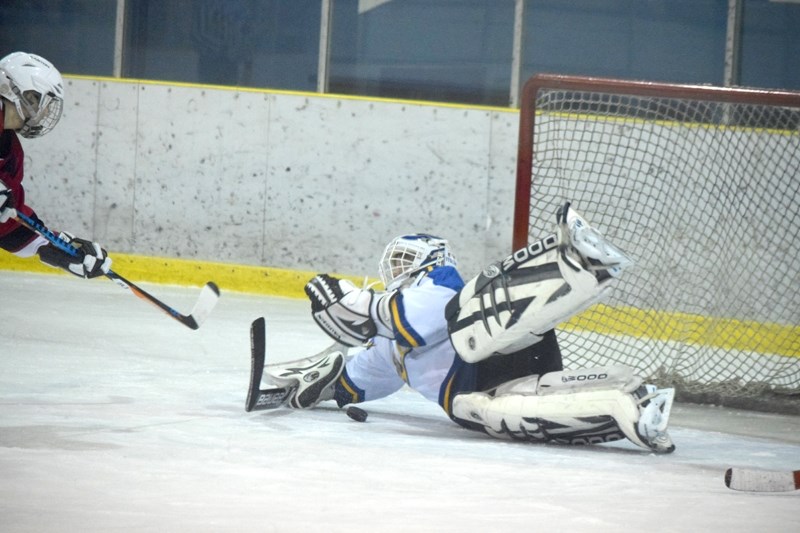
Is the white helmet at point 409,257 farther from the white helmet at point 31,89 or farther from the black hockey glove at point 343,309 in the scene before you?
the white helmet at point 31,89

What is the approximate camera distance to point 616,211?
5391mm

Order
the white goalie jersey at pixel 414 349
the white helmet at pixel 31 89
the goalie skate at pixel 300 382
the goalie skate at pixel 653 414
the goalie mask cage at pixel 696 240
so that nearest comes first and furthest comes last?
the goalie skate at pixel 653 414 → the white goalie jersey at pixel 414 349 → the goalie skate at pixel 300 382 → the white helmet at pixel 31 89 → the goalie mask cage at pixel 696 240

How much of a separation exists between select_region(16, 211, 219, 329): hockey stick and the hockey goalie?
2.34ft

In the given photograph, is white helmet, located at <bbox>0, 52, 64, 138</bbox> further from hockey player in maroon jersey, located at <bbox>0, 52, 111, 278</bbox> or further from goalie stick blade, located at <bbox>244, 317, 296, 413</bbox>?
goalie stick blade, located at <bbox>244, 317, 296, 413</bbox>

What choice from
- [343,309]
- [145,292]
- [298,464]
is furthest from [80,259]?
[298,464]

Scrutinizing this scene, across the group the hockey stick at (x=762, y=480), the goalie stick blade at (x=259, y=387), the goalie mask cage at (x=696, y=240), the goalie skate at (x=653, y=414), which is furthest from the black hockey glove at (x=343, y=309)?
the goalie mask cage at (x=696, y=240)

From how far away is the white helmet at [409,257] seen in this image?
3.15 metres

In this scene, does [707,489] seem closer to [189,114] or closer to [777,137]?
[777,137]

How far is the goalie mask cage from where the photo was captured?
15.6ft

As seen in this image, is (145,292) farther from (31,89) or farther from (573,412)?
(573,412)

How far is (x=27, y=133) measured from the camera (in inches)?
147

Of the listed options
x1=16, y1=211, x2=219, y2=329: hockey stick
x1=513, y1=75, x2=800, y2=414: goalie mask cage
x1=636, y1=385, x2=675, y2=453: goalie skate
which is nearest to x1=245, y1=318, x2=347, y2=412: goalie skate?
x1=16, y1=211, x2=219, y2=329: hockey stick

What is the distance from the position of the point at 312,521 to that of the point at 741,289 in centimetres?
365

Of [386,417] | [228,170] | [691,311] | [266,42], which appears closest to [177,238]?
[228,170]
